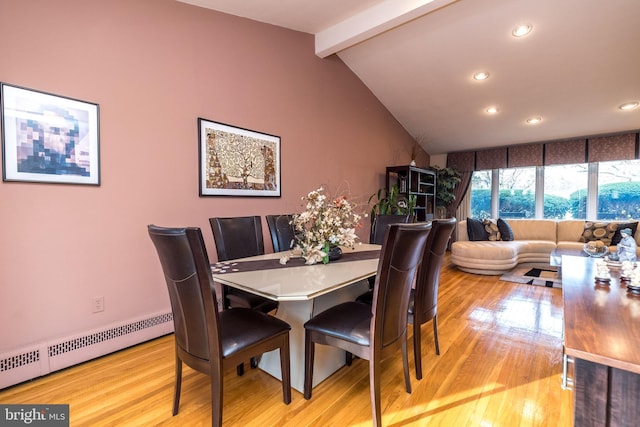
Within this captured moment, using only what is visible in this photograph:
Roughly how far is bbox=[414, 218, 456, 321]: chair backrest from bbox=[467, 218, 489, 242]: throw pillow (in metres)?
3.58

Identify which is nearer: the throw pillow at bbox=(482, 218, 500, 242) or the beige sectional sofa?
the beige sectional sofa

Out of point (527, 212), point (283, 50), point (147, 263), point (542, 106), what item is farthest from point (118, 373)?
point (527, 212)

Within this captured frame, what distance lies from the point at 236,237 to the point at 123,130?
3.68ft

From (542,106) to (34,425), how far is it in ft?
19.6

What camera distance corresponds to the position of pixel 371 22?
2920mm

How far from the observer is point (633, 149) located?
460 centimetres

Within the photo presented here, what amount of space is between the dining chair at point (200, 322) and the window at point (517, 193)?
6.05m

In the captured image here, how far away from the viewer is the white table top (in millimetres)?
1349

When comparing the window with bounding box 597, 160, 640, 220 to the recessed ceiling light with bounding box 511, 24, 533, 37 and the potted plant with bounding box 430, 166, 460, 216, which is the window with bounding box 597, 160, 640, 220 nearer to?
the potted plant with bounding box 430, 166, 460, 216

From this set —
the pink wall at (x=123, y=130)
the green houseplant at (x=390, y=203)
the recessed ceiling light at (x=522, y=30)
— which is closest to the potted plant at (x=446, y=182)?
the green houseplant at (x=390, y=203)

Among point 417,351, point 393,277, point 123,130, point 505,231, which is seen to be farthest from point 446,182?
point 123,130

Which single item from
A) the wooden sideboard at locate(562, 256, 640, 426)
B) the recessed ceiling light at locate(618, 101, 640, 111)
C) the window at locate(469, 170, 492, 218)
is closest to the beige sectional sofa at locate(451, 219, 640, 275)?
the window at locate(469, 170, 492, 218)

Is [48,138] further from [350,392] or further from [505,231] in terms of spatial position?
[505,231]

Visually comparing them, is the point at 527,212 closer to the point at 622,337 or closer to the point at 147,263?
the point at 622,337
